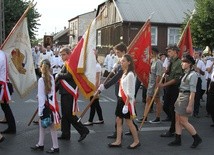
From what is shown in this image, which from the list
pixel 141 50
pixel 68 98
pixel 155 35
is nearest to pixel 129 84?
pixel 68 98

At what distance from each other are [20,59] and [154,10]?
35.6 m

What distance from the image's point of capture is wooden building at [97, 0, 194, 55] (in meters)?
41.1

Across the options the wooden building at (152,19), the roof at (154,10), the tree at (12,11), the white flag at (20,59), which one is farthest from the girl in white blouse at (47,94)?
the roof at (154,10)

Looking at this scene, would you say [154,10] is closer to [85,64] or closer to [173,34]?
[173,34]

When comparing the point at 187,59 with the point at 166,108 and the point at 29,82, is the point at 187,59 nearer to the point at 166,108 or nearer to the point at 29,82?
the point at 166,108

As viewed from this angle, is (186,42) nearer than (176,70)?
No

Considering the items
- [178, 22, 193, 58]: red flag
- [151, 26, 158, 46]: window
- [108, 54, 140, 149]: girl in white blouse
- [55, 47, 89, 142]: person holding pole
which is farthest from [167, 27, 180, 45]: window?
[108, 54, 140, 149]: girl in white blouse

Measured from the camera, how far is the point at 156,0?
44.8 metres

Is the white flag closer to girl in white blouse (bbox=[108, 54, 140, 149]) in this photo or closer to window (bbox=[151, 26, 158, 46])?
girl in white blouse (bbox=[108, 54, 140, 149])

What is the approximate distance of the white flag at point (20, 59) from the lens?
8867 millimetres

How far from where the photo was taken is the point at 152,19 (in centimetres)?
4184

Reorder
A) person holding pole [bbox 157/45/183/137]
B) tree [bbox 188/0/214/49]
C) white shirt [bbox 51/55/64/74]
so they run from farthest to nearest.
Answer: tree [bbox 188/0/214/49] → white shirt [bbox 51/55/64/74] → person holding pole [bbox 157/45/183/137]

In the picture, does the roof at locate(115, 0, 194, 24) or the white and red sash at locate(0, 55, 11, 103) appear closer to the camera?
the white and red sash at locate(0, 55, 11, 103)

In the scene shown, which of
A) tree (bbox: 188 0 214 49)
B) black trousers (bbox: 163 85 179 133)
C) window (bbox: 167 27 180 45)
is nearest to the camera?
black trousers (bbox: 163 85 179 133)
